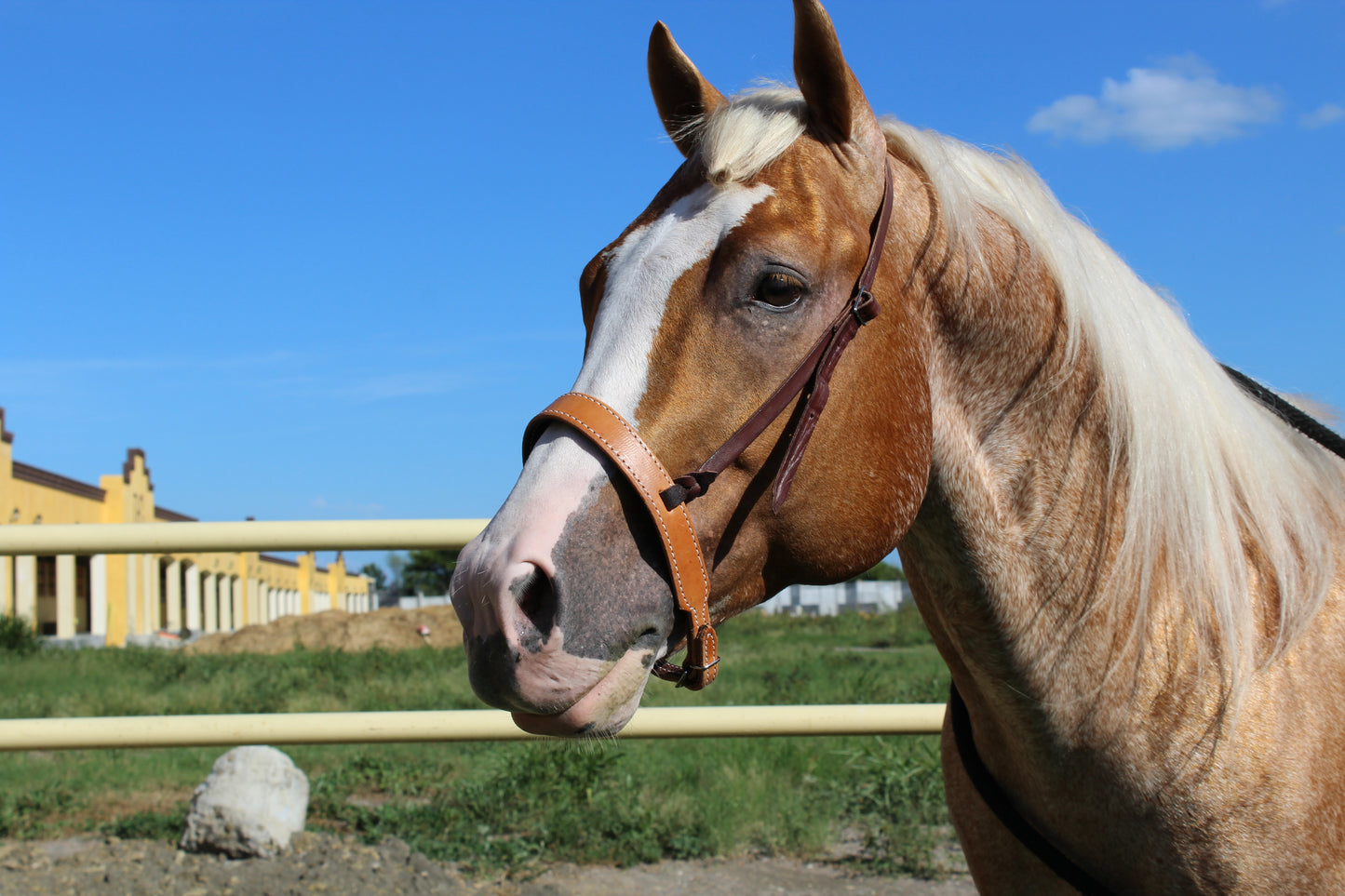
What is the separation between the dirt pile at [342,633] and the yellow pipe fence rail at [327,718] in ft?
65.8

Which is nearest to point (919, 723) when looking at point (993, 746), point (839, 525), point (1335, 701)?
point (993, 746)

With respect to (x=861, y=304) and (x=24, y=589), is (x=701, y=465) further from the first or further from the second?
(x=24, y=589)

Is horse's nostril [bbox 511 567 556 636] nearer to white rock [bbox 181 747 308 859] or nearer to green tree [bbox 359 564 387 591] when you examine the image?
white rock [bbox 181 747 308 859]

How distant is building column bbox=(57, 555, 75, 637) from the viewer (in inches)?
800

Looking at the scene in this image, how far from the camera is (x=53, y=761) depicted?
588 cm

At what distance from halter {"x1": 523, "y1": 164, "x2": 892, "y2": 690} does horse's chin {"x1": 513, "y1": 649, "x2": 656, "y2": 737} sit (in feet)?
0.20

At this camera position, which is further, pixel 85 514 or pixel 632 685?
pixel 85 514

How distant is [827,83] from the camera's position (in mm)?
1508

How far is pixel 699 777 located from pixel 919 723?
2323 mm

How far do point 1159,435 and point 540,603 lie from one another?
1.03 m

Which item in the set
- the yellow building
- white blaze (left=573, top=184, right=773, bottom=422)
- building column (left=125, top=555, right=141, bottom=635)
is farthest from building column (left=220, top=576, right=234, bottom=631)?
white blaze (left=573, top=184, right=773, bottom=422)

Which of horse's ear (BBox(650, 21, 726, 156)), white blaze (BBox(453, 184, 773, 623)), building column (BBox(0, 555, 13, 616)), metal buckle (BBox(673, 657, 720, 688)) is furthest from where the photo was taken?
building column (BBox(0, 555, 13, 616))

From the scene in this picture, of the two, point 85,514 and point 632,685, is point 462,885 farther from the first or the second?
point 85,514

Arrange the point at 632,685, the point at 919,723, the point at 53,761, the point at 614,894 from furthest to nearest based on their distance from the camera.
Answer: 1. the point at 53,761
2. the point at 614,894
3. the point at 919,723
4. the point at 632,685
